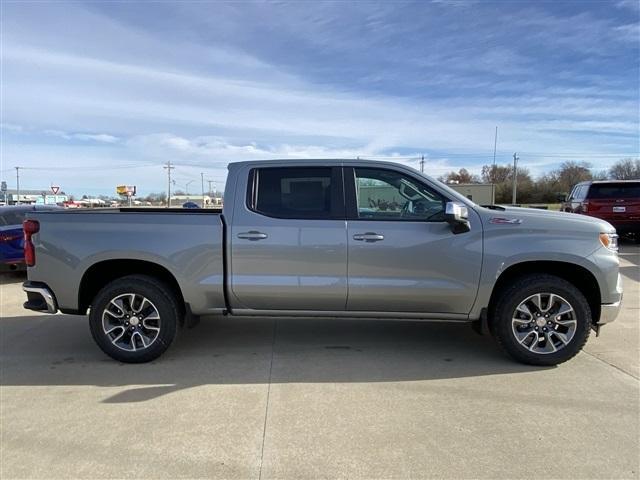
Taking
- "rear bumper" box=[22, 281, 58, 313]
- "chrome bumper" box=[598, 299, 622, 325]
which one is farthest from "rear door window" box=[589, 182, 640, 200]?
"rear bumper" box=[22, 281, 58, 313]

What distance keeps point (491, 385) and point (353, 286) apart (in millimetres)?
1446

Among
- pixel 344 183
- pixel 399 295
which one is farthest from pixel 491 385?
pixel 344 183

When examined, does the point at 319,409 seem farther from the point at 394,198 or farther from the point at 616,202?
the point at 616,202

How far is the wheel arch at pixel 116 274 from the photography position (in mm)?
4540

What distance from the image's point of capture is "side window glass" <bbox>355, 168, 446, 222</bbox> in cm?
432

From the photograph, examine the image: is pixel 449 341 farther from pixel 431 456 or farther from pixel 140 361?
pixel 140 361

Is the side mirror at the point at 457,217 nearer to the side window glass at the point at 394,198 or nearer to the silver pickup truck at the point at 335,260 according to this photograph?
the silver pickup truck at the point at 335,260

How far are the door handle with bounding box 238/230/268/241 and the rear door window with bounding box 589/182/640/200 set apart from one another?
484 inches

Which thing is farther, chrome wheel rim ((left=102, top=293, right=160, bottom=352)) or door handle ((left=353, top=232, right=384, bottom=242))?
chrome wheel rim ((left=102, top=293, right=160, bottom=352))

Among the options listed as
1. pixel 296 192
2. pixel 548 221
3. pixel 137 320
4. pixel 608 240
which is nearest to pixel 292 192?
pixel 296 192

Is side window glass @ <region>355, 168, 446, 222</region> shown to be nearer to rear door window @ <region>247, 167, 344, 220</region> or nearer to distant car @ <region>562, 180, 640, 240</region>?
rear door window @ <region>247, 167, 344, 220</region>

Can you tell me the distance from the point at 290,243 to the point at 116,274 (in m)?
1.87

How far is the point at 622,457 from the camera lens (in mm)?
2854

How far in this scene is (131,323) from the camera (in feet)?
14.6
